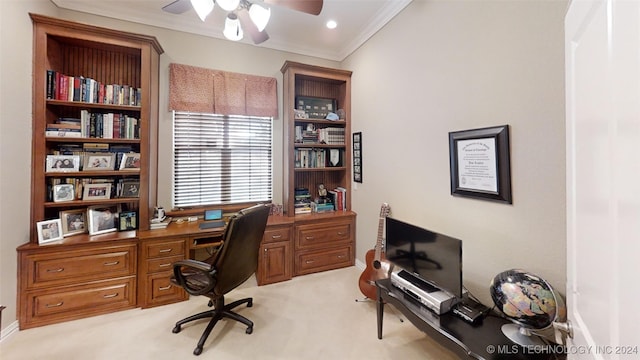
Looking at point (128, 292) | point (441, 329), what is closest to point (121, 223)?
point (128, 292)

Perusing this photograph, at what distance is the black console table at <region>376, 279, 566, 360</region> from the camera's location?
121 cm

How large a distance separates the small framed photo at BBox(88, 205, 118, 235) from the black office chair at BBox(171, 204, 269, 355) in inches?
43.4

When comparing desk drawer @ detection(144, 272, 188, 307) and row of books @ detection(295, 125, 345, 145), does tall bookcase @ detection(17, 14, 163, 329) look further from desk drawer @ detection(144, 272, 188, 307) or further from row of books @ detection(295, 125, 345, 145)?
row of books @ detection(295, 125, 345, 145)

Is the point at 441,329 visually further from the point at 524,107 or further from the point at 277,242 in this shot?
the point at 277,242

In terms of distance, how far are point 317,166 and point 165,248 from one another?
2.00m

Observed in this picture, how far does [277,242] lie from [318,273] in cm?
69

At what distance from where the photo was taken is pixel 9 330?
191 cm

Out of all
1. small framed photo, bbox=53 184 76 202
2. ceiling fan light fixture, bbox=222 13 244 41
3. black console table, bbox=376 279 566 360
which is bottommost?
black console table, bbox=376 279 566 360

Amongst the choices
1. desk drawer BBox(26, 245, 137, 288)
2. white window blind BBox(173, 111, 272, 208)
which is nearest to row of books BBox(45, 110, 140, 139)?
white window blind BBox(173, 111, 272, 208)

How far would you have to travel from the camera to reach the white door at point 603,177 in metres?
0.47

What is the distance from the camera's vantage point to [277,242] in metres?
2.88

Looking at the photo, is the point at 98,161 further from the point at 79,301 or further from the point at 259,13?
the point at 259,13

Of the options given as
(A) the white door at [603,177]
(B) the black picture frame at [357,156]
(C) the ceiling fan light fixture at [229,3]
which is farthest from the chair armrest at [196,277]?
(B) the black picture frame at [357,156]

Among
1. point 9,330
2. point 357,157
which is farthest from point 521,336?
point 9,330
